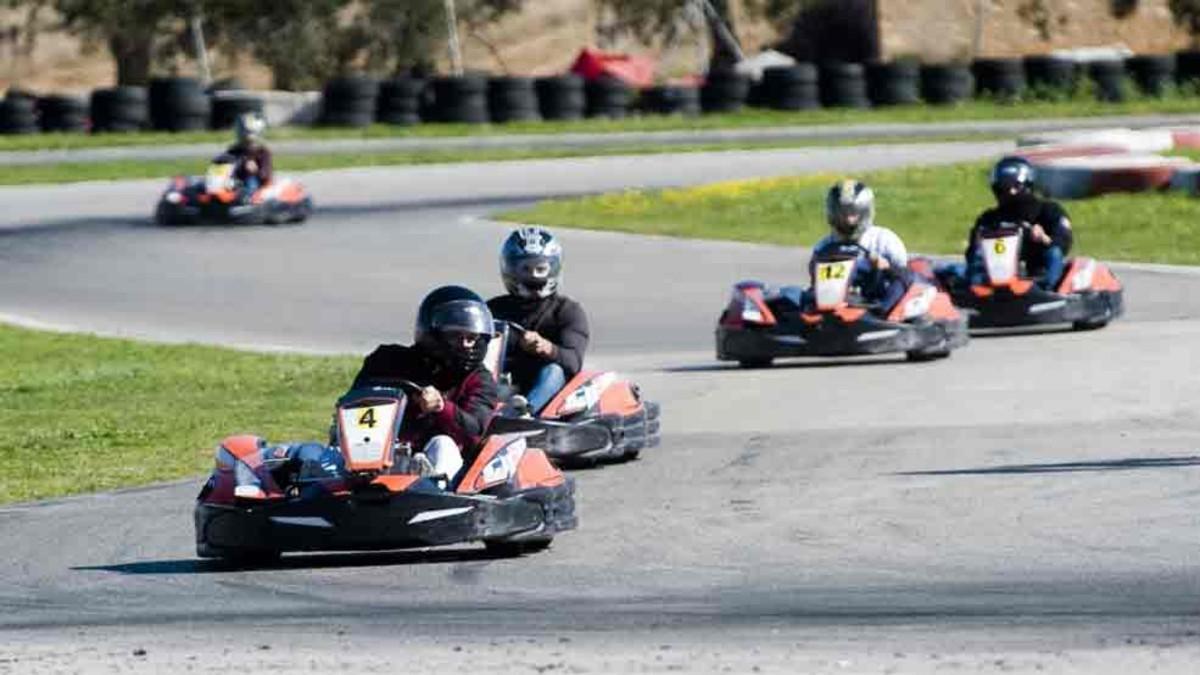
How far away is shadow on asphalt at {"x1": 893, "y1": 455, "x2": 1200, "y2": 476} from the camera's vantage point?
11.2m

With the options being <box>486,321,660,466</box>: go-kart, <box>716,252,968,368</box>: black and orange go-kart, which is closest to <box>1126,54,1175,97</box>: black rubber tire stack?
<box>716,252,968,368</box>: black and orange go-kart

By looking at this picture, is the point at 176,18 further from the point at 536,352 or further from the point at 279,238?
the point at 536,352

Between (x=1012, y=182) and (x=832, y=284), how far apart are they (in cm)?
236

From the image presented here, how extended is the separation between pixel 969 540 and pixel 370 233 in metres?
19.2

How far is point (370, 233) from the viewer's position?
28234mm

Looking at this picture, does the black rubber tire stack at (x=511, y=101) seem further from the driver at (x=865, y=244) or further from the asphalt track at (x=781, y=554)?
the driver at (x=865, y=244)

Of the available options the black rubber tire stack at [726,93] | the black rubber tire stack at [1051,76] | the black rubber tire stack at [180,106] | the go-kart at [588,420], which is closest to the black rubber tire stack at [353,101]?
the black rubber tire stack at [180,106]

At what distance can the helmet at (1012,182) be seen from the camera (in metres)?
18.8

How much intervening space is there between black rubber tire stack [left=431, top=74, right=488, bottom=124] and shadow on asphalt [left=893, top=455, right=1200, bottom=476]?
1208 inches

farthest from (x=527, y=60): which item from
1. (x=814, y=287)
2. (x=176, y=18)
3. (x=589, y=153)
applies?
(x=814, y=287)

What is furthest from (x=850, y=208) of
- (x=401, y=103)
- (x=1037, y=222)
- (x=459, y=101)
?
(x=401, y=103)

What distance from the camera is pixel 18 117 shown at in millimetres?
41219

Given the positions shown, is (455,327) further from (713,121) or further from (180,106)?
(713,121)

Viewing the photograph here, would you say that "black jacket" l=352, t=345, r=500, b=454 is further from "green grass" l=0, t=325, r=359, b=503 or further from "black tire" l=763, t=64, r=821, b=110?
"black tire" l=763, t=64, r=821, b=110
